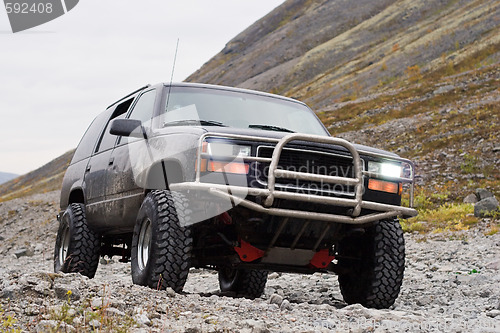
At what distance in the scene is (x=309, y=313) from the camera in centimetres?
454

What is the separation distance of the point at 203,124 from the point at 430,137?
17981 millimetres

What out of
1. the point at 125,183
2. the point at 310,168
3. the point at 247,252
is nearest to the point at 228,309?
the point at 247,252

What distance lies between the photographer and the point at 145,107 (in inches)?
256

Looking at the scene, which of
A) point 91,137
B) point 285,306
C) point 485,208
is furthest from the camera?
point 485,208

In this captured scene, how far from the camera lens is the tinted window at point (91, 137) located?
792cm

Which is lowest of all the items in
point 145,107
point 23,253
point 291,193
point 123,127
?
point 23,253

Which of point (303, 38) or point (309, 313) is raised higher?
point (303, 38)

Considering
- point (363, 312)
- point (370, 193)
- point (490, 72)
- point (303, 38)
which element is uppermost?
point (303, 38)

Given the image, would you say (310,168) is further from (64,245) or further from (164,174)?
(64,245)

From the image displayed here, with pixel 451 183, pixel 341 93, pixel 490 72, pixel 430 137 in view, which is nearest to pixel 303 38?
pixel 341 93

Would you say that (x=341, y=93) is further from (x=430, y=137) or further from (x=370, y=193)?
(x=370, y=193)

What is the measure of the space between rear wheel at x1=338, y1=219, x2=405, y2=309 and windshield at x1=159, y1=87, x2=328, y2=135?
1.36 metres

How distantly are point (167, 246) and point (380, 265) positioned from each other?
2.11 metres

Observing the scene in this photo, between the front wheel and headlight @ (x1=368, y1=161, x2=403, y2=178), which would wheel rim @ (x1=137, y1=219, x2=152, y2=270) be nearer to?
the front wheel
